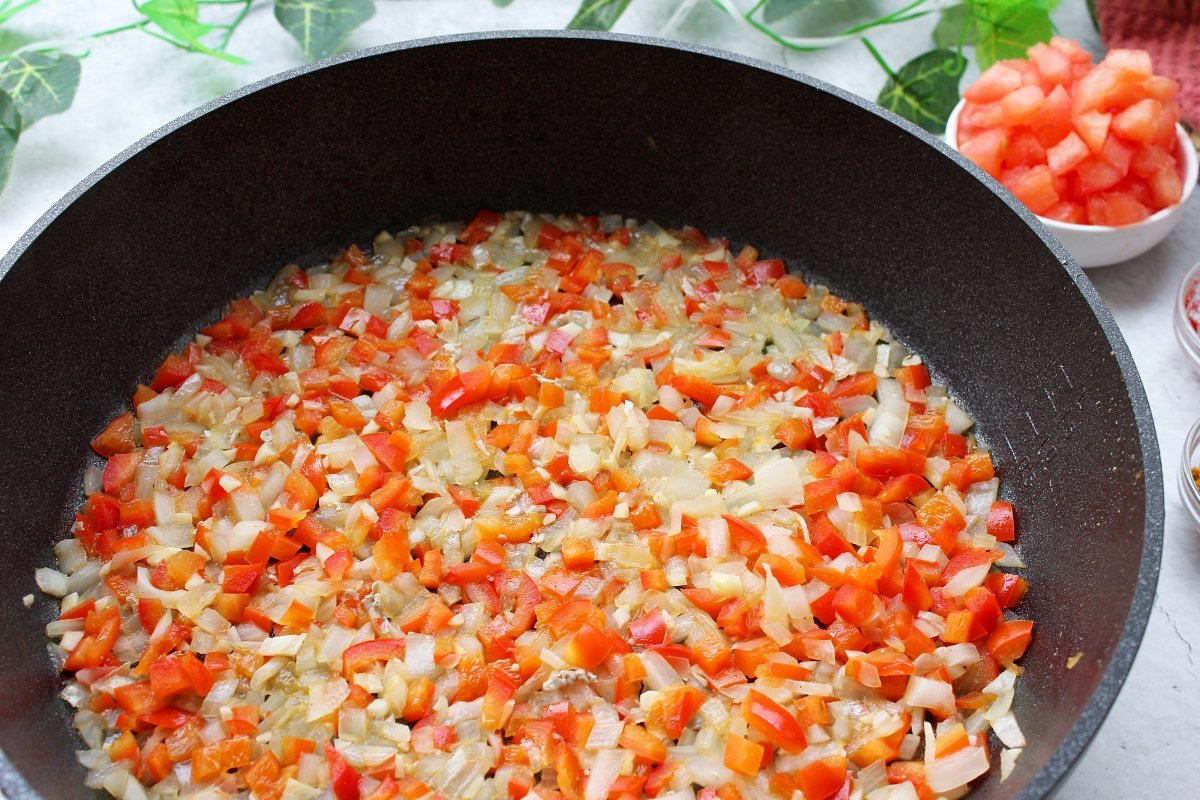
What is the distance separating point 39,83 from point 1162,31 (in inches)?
103

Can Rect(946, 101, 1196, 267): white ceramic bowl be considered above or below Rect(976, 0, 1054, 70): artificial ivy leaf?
below

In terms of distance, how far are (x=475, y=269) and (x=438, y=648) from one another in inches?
33.4

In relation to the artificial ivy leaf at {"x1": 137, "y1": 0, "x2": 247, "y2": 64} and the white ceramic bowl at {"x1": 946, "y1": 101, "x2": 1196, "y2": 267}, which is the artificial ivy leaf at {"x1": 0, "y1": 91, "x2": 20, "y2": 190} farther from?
the white ceramic bowl at {"x1": 946, "y1": 101, "x2": 1196, "y2": 267}

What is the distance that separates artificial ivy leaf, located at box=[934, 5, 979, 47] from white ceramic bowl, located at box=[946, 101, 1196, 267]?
1.53 ft

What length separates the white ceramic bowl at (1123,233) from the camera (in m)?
2.07

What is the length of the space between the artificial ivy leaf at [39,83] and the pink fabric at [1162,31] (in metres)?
2.46

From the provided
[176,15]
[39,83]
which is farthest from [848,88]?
[39,83]

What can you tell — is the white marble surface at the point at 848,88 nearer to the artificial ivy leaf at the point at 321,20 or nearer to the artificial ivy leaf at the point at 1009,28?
the artificial ivy leaf at the point at 321,20

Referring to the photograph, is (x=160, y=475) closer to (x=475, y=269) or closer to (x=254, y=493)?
(x=254, y=493)

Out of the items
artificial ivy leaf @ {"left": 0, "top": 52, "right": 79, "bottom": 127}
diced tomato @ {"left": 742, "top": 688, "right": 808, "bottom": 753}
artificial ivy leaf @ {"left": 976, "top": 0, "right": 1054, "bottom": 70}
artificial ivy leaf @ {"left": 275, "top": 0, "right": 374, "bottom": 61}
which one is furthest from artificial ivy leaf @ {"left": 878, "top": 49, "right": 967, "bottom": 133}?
artificial ivy leaf @ {"left": 0, "top": 52, "right": 79, "bottom": 127}

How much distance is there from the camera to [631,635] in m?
1.58

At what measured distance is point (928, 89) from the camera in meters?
2.44

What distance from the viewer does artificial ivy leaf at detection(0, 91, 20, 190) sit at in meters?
2.30

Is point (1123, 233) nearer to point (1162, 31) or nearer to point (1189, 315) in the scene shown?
point (1189, 315)
